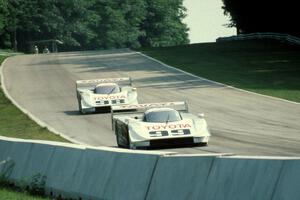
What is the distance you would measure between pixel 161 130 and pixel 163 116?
796 mm

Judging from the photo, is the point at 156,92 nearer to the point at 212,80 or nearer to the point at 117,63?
the point at 212,80

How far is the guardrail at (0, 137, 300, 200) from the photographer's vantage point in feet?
33.8

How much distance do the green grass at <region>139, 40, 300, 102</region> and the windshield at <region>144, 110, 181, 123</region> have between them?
14.6 metres

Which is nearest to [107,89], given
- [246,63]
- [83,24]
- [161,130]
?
[161,130]

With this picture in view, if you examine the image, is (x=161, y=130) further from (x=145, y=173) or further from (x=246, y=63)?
(x=246, y=63)

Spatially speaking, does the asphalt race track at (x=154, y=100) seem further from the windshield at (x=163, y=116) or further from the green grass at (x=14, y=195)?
the green grass at (x=14, y=195)

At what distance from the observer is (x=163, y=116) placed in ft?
82.2

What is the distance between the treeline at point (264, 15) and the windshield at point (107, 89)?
39908 mm

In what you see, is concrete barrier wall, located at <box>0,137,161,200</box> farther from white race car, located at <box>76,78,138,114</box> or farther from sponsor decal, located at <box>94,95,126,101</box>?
sponsor decal, located at <box>94,95,126,101</box>

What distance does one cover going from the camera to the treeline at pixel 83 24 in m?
145

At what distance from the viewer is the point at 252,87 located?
4556 centimetres

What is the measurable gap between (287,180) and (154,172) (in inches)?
134

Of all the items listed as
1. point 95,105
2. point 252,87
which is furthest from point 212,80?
point 95,105

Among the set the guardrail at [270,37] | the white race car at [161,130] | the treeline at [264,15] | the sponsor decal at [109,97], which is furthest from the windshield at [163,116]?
the treeline at [264,15]
